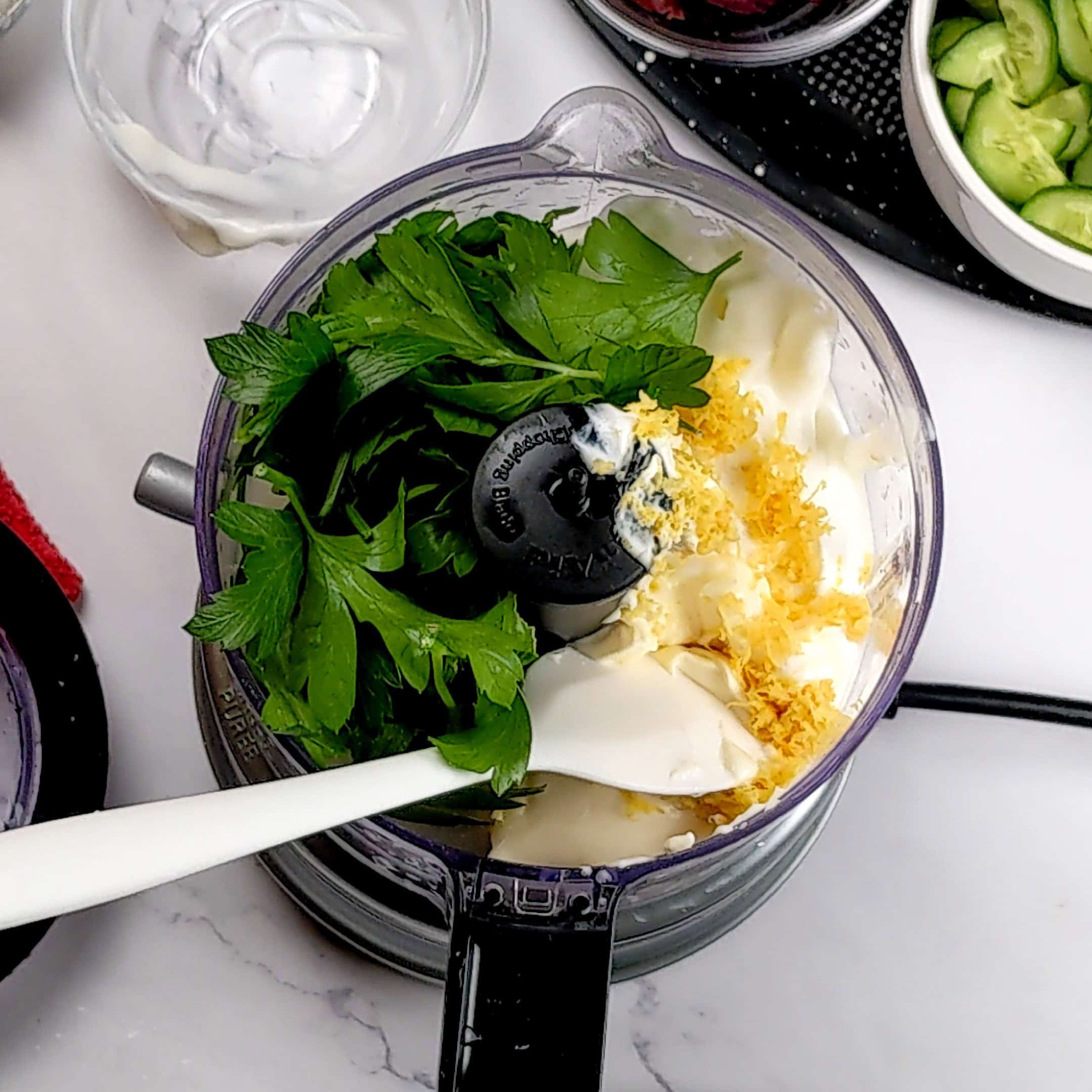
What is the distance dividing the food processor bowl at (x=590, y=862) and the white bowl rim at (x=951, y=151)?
11 centimetres

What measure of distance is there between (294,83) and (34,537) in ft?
0.86

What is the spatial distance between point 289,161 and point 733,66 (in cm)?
23

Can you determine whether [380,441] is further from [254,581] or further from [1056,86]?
[1056,86]

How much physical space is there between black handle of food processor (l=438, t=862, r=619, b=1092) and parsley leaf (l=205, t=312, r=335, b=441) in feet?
0.61

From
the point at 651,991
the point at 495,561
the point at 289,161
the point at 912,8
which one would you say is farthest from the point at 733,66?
the point at 651,991

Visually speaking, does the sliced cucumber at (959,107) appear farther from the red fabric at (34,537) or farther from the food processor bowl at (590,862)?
the red fabric at (34,537)

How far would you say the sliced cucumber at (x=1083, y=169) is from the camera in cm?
71

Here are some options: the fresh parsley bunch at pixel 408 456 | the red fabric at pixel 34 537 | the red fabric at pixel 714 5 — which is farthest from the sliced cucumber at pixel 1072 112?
the red fabric at pixel 34 537

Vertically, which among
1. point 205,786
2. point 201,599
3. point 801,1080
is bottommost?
point 801,1080

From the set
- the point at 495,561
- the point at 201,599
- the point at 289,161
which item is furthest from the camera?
the point at 289,161

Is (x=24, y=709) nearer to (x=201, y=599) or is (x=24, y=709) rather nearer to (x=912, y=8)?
(x=201, y=599)

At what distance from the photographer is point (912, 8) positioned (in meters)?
0.69

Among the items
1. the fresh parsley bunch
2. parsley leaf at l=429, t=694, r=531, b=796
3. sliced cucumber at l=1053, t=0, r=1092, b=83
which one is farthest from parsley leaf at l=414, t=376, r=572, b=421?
sliced cucumber at l=1053, t=0, r=1092, b=83

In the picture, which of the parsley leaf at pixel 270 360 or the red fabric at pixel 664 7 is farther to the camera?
the red fabric at pixel 664 7
